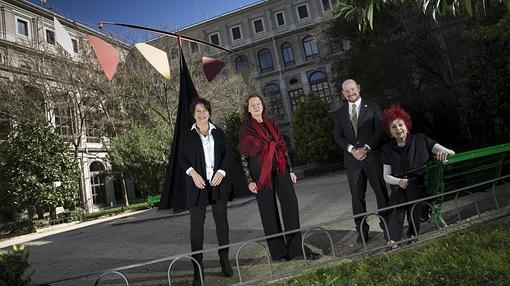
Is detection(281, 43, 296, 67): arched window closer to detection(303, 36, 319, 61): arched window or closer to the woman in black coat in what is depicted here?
detection(303, 36, 319, 61): arched window

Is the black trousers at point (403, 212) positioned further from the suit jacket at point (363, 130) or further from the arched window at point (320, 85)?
the arched window at point (320, 85)

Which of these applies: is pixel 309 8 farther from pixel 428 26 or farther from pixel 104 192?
pixel 104 192

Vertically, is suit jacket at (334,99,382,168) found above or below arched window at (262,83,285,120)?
Answer: below

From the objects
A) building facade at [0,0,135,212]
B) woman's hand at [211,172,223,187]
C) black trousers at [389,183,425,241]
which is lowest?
black trousers at [389,183,425,241]

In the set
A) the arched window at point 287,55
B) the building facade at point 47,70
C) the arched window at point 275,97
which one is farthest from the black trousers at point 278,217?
the arched window at point 287,55

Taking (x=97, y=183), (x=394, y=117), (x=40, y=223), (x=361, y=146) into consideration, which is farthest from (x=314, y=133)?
(x=394, y=117)

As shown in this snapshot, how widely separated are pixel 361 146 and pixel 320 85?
3564cm

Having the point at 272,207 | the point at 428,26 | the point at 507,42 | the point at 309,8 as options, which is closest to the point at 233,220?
the point at 272,207

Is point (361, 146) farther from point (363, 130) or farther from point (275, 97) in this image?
point (275, 97)

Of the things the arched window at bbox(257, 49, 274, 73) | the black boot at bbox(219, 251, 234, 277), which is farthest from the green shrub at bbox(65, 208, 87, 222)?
the arched window at bbox(257, 49, 274, 73)

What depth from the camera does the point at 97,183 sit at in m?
30.1

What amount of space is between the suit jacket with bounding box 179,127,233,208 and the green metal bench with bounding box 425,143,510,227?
1837mm

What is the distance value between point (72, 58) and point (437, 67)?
68.0 ft

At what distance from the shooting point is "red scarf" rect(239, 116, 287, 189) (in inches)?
132
